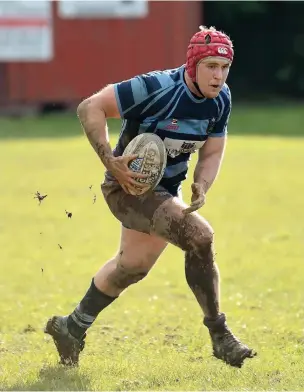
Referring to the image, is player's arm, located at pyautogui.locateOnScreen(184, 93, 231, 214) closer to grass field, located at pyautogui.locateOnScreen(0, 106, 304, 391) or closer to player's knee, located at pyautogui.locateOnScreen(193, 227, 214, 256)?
player's knee, located at pyautogui.locateOnScreen(193, 227, 214, 256)

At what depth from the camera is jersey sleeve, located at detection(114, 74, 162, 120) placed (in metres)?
5.86

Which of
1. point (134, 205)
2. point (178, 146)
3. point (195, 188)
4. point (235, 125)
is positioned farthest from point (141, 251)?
point (235, 125)

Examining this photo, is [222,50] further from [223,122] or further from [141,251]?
[141,251]

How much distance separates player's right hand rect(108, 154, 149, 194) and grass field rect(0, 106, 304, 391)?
1094 millimetres

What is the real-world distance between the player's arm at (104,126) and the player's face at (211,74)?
51cm

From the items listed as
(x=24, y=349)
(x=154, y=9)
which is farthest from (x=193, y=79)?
Answer: (x=154, y=9)

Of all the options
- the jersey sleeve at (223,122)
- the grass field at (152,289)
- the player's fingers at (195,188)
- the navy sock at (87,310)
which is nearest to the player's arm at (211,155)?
the jersey sleeve at (223,122)

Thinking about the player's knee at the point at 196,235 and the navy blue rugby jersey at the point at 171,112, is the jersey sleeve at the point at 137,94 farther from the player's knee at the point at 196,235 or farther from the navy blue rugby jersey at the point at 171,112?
the player's knee at the point at 196,235

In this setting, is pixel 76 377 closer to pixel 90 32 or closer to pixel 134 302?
pixel 134 302

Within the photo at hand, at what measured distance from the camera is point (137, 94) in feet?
19.2

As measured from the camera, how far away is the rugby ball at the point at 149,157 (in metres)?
5.87

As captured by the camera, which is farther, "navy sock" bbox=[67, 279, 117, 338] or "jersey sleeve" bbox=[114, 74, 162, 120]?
"navy sock" bbox=[67, 279, 117, 338]

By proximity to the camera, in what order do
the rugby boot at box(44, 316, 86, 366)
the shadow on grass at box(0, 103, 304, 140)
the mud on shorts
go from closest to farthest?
the mud on shorts < the rugby boot at box(44, 316, 86, 366) < the shadow on grass at box(0, 103, 304, 140)

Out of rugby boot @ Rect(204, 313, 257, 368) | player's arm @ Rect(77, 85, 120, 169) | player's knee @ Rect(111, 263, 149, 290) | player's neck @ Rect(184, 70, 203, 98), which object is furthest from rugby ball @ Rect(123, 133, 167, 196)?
rugby boot @ Rect(204, 313, 257, 368)
